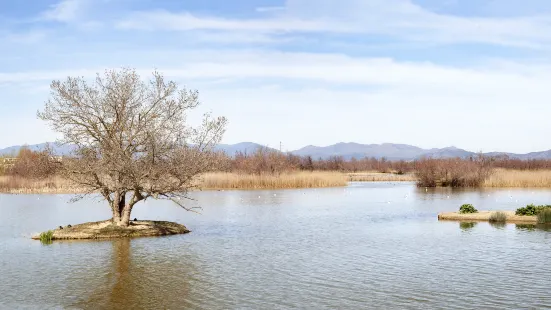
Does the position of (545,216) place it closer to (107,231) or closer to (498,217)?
(498,217)

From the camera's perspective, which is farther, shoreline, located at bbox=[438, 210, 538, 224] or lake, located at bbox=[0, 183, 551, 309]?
shoreline, located at bbox=[438, 210, 538, 224]

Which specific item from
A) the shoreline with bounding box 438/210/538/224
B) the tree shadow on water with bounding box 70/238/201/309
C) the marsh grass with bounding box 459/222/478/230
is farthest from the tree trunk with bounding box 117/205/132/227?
the shoreline with bounding box 438/210/538/224

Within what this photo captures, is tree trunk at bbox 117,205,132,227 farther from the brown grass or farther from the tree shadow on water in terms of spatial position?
the brown grass

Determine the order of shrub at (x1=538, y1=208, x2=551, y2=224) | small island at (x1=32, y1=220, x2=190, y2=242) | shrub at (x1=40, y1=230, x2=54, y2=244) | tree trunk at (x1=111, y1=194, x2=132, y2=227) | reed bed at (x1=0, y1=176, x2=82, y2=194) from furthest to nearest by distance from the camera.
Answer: reed bed at (x1=0, y1=176, x2=82, y2=194)
shrub at (x1=538, y1=208, x2=551, y2=224)
tree trunk at (x1=111, y1=194, x2=132, y2=227)
small island at (x1=32, y1=220, x2=190, y2=242)
shrub at (x1=40, y1=230, x2=54, y2=244)

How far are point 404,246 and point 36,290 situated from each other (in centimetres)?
1644

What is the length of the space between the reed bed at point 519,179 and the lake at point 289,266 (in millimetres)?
33624

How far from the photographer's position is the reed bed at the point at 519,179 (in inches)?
2827

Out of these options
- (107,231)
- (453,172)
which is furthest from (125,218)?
(453,172)

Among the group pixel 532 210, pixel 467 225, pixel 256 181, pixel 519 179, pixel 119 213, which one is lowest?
pixel 467 225

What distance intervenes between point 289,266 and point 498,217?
64.3 feet

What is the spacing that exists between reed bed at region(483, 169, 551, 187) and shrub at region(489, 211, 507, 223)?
36.1 metres

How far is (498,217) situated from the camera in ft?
128

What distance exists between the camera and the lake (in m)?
19.3

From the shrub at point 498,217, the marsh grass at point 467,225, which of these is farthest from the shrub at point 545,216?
the marsh grass at point 467,225
